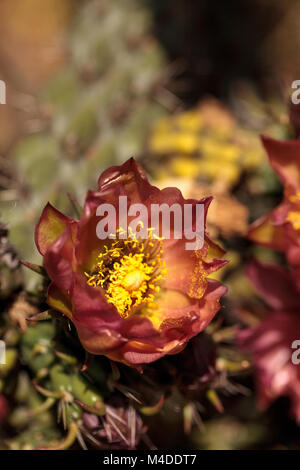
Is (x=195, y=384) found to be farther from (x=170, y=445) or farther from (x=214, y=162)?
(x=214, y=162)

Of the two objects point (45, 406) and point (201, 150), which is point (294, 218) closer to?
point (201, 150)

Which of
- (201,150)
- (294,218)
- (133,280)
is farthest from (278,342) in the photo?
(201,150)

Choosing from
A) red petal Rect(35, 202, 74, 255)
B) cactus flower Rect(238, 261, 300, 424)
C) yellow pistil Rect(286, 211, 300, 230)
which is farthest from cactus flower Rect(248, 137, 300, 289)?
red petal Rect(35, 202, 74, 255)

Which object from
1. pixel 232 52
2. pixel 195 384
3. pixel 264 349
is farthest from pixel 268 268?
pixel 232 52

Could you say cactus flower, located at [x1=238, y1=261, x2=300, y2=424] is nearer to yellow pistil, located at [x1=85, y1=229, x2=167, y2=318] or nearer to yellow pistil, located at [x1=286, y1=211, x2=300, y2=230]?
yellow pistil, located at [x1=286, y1=211, x2=300, y2=230]

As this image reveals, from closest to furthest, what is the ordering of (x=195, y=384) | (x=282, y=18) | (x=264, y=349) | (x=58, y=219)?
(x=58, y=219) → (x=195, y=384) → (x=264, y=349) → (x=282, y=18)

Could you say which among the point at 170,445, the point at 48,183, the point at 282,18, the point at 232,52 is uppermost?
the point at 282,18
